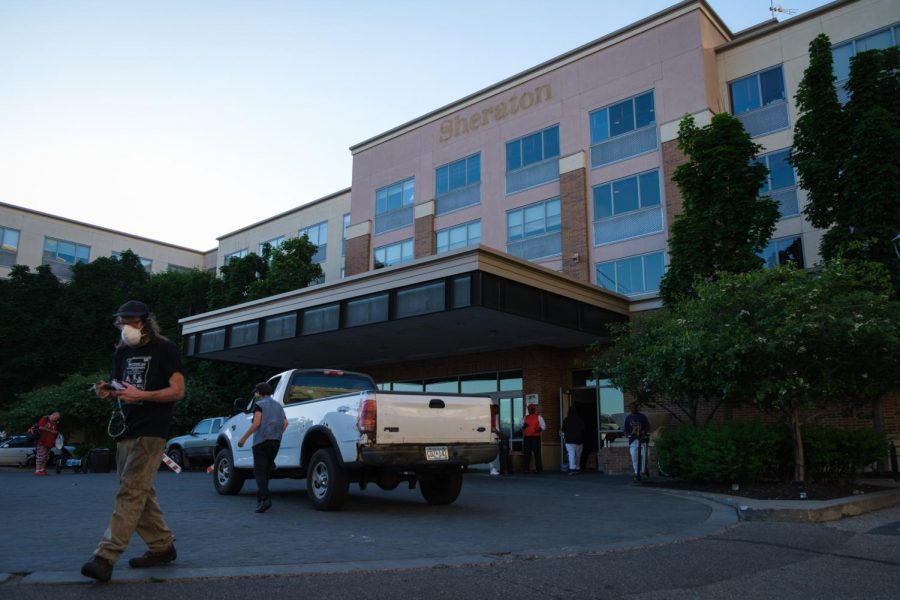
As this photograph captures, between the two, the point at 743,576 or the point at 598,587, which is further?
the point at 743,576

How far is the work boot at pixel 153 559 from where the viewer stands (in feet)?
16.8

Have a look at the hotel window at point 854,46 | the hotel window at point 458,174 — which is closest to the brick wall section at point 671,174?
the hotel window at point 854,46

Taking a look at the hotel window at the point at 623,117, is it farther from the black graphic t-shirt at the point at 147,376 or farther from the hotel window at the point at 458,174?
the black graphic t-shirt at the point at 147,376

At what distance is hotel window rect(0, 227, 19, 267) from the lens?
48.0 meters

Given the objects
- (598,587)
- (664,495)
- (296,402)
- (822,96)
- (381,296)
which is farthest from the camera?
(381,296)

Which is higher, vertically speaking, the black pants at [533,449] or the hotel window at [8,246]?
the hotel window at [8,246]

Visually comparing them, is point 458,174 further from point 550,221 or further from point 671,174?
point 671,174

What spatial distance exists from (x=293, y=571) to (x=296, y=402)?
5.74 meters

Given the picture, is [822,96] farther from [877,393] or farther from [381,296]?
[381,296]

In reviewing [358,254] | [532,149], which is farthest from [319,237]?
[532,149]

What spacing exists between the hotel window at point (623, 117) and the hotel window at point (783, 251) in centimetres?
606

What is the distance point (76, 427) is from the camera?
2942 centimetres

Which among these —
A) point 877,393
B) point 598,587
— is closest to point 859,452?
point 877,393

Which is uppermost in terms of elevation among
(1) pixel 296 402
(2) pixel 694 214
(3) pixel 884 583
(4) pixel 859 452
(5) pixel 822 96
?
(5) pixel 822 96
